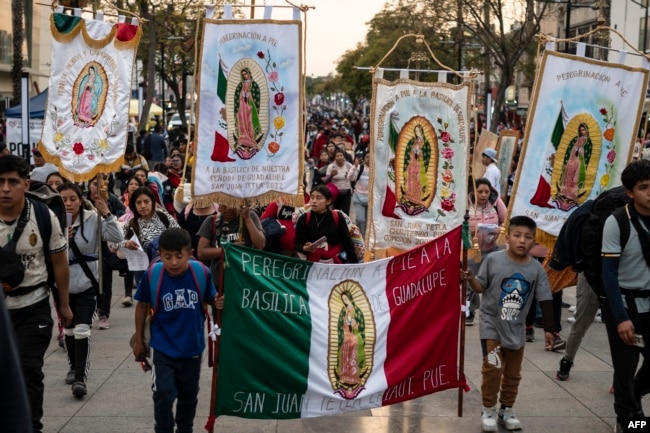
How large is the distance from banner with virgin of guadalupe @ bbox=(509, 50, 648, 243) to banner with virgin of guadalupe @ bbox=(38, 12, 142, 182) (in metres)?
3.69

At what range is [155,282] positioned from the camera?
18.9ft

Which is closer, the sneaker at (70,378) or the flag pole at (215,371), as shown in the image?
the flag pole at (215,371)

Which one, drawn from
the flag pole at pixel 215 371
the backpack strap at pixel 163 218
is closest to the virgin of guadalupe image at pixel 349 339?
the flag pole at pixel 215 371

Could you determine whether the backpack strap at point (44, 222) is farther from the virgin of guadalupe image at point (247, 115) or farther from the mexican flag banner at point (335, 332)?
the virgin of guadalupe image at point (247, 115)

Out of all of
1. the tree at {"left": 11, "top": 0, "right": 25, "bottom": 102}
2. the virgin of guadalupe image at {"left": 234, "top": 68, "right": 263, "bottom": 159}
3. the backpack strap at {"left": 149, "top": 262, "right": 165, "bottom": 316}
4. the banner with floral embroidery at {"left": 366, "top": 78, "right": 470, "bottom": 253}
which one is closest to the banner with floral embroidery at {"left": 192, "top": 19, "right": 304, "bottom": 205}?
the virgin of guadalupe image at {"left": 234, "top": 68, "right": 263, "bottom": 159}

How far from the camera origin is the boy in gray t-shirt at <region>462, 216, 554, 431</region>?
661cm

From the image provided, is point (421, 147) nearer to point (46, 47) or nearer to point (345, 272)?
point (345, 272)

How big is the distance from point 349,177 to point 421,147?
25.9 feet

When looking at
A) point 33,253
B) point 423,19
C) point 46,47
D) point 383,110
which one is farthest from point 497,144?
point 46,47

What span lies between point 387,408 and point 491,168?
7621mm

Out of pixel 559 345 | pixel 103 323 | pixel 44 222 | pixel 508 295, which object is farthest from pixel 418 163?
pixel 103 323

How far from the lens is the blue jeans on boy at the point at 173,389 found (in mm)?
5688

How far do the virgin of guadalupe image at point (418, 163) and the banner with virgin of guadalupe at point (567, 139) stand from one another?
80cm

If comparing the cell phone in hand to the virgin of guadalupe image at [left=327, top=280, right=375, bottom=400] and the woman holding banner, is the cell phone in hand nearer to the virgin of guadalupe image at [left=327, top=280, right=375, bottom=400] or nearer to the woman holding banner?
the virgin of guadalupe image at [left=327, top=280, right=375, bottom=400]
